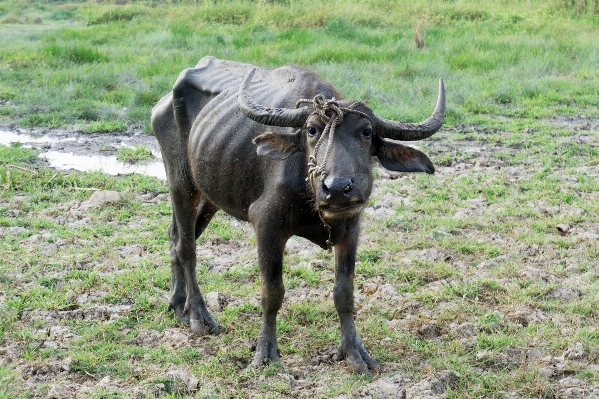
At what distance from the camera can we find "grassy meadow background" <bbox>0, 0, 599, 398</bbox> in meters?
4.22

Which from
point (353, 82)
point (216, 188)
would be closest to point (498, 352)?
point (216, 188)

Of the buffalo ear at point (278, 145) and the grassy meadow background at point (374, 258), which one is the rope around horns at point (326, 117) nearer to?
the buffalo ear at point (278, 145)

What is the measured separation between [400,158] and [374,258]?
1.81m

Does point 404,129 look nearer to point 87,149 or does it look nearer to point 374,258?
point 374,258

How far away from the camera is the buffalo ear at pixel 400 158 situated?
4152 millimetres

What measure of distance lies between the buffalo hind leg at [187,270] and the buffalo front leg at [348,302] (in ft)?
2.92

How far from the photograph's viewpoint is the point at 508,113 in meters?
9.72

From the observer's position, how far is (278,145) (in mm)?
4062

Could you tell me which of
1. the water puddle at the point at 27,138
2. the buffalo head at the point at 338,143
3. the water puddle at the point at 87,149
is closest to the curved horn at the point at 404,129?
the buffalo head at the point at 338,143

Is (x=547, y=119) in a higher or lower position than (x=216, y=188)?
lower

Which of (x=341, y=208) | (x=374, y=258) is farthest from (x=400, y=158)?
(x=374, y=258)

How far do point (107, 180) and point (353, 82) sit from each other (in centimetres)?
448

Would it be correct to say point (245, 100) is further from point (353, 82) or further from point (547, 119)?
point (353, 82)

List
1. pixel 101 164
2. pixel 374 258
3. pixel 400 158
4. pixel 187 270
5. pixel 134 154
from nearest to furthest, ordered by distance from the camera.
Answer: pixel 400 158 < pixel 187 270 < pixel 374 258 < pixel 101 164 < pixel 134 154
